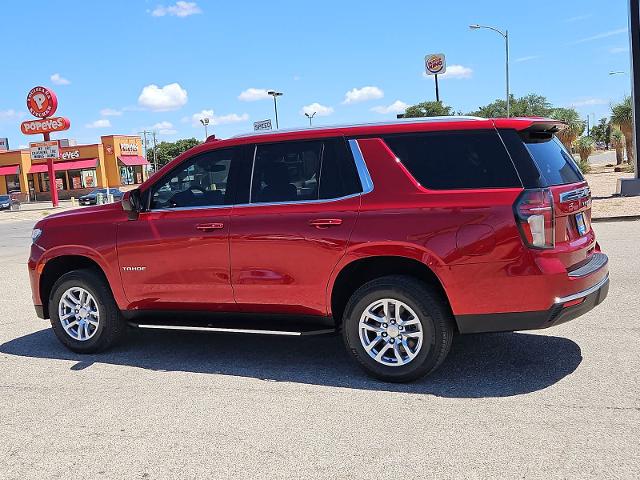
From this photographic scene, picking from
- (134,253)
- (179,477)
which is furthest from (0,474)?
(134,253)

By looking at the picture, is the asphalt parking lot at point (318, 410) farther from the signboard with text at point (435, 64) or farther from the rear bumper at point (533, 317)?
the signboard with text at point (435, 64)

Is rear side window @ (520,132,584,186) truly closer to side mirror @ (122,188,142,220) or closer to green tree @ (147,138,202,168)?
side mirror @ (122,188,142,220)

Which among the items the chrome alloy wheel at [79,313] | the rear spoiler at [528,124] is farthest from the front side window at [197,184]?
the rear spoiler at [528,124]

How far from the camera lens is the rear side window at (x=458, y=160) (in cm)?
435

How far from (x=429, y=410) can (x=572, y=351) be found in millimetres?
1731

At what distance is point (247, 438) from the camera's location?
3781 millimetres

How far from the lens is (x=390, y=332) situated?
180 inches

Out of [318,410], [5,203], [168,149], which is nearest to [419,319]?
[318,410]

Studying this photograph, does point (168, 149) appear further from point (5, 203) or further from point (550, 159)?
point (550, 159)

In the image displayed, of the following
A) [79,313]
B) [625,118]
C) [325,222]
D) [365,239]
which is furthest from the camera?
[625,118]

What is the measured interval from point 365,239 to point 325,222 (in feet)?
1.13

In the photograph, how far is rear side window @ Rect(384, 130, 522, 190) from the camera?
14.3 ft

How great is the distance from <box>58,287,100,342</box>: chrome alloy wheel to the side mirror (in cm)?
92

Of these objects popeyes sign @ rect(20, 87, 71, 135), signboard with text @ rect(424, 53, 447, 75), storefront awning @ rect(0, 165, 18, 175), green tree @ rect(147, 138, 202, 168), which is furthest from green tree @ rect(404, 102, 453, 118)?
green tree @ rect(147, 138, 202, 168)
